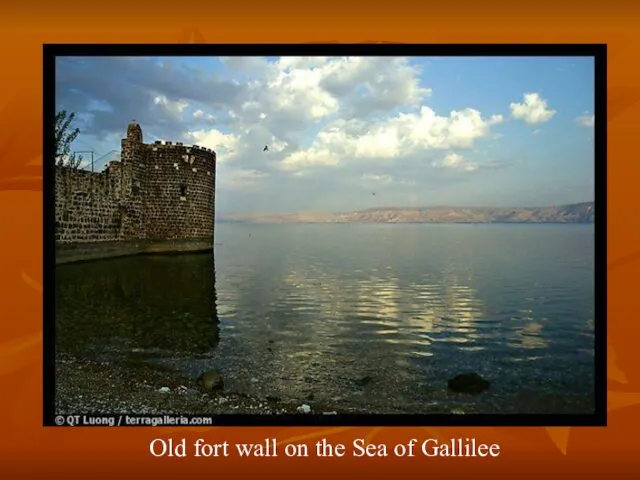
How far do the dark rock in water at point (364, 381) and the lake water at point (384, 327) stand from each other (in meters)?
0.02

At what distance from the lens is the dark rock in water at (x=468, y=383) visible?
4.74m

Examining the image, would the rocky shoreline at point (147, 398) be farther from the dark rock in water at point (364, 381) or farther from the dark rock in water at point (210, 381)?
the dark rock in water at point (364, 381)

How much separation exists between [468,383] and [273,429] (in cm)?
186

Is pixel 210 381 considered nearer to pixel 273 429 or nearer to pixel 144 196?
pixel 273 429

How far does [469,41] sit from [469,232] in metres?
3.13

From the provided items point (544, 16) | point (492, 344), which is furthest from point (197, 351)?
point (544, 16)

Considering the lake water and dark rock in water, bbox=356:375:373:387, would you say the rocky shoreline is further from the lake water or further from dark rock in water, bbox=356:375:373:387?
dark rock in water, bbox=356:375:373:387

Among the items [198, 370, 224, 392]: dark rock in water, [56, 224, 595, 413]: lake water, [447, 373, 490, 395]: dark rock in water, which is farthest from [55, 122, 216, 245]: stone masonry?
[447, 373, 490, 395]: dark rock in water

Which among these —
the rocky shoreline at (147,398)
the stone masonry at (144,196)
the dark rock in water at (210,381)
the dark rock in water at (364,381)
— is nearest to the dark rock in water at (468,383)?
the dark rock in water at (364,381)

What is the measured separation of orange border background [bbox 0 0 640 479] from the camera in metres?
3.98

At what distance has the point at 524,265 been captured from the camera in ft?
23.6

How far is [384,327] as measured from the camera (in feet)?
21.7

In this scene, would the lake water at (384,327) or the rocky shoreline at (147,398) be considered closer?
the rocky shoreline at (147,398)
